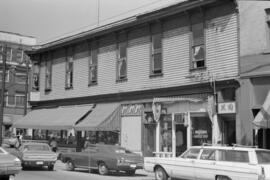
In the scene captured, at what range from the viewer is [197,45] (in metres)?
21.4

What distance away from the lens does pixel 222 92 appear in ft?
65.4

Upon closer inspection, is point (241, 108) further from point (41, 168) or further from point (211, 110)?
point (41, 168)

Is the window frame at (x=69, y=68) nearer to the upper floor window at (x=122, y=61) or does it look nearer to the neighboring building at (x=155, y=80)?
the neighboring building at (x=155, y=80)

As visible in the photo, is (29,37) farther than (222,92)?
Yes

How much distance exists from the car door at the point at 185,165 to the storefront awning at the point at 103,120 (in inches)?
364

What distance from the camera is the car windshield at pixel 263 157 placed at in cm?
1354

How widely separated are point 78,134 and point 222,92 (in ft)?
42.7

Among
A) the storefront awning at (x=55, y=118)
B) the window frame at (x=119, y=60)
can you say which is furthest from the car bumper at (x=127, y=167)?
the storefront awning at (x=55, y=118)

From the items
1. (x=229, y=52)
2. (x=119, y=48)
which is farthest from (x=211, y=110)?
(x=119, y=48)

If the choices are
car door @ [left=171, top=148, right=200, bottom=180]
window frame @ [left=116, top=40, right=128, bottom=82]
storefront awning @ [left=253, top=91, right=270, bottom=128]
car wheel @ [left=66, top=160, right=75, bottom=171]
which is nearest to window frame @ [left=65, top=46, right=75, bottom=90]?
window frame @ [left=116, top=40, right=128, bottom=82]

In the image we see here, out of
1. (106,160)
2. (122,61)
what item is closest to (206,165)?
(106,160)

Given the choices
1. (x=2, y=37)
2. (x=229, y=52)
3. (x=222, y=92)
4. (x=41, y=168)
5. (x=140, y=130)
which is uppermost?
(x=2, y=37)

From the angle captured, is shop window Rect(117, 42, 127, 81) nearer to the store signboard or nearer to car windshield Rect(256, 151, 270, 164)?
the store signboard

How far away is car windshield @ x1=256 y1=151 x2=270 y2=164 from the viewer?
13536 millimetres
